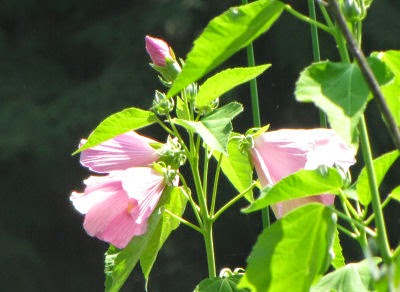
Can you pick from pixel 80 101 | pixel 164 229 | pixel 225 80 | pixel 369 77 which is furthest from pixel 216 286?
pixel 80 101

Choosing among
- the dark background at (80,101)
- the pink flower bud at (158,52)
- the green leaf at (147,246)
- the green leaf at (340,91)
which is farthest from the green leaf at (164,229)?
the dark background at (80,101)

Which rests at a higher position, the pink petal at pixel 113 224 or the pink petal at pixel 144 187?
the pink petal at pixel 144 187

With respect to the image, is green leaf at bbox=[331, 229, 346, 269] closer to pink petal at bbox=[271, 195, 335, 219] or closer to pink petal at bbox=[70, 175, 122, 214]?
pink petal at bbox=[271, 195, 335, 219]

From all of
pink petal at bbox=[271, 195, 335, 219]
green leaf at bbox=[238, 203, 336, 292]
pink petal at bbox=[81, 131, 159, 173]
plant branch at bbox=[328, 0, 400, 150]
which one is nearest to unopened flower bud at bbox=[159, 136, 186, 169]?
pink petal at bbox=[81, 131, 159, 173]

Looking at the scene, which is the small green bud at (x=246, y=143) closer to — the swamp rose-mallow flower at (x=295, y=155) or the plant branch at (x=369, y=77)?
the swamp rose-mallow flower at (x=295, y=155)

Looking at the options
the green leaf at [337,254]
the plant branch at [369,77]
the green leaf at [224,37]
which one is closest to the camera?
the plant branch at [369,77]

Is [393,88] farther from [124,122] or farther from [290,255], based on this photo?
[124,122]
